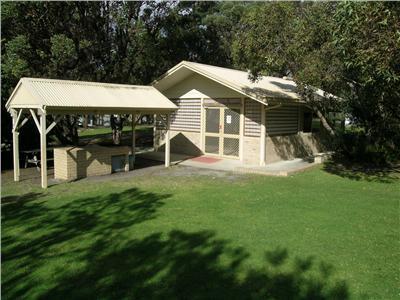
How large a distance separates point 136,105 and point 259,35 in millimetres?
4911

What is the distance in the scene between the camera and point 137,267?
5.26m

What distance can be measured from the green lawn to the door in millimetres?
5352

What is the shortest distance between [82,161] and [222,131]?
21.0 ft

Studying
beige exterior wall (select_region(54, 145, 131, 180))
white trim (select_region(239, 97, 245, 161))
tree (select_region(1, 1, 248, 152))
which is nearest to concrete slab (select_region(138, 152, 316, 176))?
white trim (select_region(239, 97, 245, 161))

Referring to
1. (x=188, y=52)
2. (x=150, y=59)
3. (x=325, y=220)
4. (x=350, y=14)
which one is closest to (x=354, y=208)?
(x=325, y=220)

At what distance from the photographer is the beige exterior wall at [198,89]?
15914mm

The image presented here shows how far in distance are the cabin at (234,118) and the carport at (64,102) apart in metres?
1.36

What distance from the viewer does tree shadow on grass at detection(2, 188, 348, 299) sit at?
4.57m

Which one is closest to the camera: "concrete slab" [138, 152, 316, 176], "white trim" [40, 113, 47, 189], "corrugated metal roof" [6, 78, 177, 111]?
"white trim" [40, 113, 47, 189]

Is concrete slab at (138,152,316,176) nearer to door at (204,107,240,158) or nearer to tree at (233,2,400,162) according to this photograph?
door at (204,107,240,158)

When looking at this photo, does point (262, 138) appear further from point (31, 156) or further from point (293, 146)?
Answer: point (31, 156)

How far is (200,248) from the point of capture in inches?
235

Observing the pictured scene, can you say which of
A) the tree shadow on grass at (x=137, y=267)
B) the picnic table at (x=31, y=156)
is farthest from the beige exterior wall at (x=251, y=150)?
the tree shadow on grass at (x=137, y=267)

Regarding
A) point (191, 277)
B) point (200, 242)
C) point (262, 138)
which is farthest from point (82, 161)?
point (191, 277)
